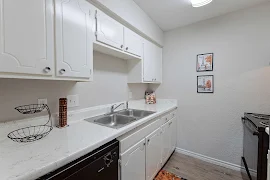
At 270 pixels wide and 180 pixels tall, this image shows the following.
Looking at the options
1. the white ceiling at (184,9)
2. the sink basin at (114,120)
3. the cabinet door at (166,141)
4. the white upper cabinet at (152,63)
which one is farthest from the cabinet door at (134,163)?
the white ceiling at (184,9)

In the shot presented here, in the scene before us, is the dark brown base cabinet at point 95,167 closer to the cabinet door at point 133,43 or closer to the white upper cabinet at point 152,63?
the cabinet door at point 133,43

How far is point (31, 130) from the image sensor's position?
3.54 feet

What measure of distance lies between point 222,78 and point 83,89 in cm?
214

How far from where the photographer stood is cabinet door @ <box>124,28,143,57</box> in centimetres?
173

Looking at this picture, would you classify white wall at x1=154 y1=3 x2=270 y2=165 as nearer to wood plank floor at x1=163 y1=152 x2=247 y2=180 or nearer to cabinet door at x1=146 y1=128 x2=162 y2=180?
wood plank floor at x1=163 y1=152 x2=247 y2=180

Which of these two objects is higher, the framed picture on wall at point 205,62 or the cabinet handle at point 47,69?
the framed picture on wall at point 205,62

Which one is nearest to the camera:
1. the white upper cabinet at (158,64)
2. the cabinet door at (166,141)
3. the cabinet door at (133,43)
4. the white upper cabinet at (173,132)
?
the cabinet door at (133,43)

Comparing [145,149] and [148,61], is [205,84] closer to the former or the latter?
[148,61]

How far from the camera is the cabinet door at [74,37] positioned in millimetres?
1010

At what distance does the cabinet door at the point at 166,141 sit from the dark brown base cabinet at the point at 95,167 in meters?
1.08

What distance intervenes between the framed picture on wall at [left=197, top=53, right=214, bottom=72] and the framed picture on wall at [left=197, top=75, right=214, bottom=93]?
14 centimetres

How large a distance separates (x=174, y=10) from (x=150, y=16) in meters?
0.39

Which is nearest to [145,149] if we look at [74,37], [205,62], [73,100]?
[73,100]

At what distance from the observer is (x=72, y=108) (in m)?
1.43
